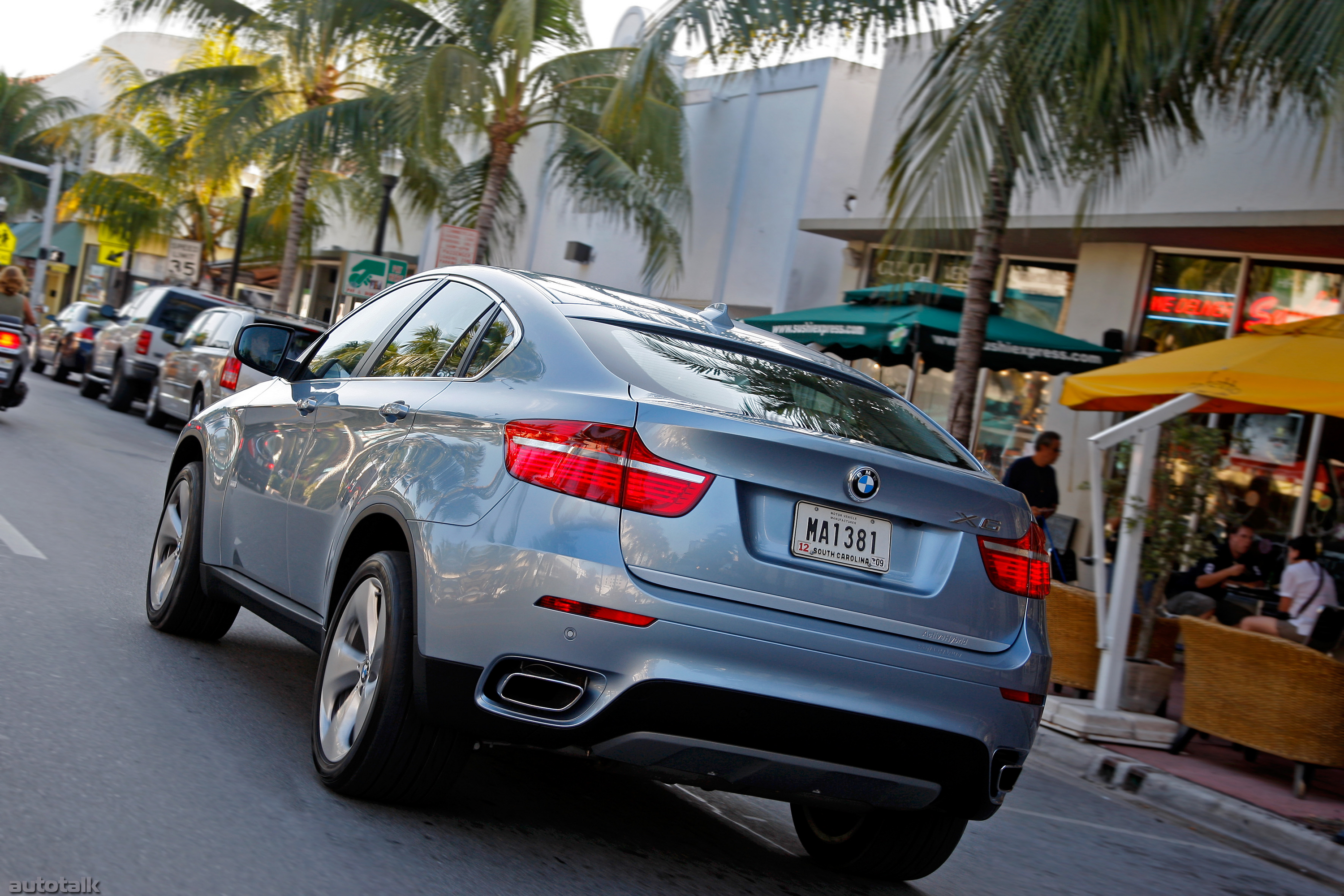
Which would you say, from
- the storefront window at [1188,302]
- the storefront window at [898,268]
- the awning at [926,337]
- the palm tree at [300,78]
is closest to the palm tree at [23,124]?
the palm tree at [300,78]

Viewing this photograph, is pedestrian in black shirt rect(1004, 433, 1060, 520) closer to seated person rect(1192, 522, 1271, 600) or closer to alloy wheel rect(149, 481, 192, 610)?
seated person rect(1192, 522, 1271, 600)

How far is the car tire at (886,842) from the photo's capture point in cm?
425

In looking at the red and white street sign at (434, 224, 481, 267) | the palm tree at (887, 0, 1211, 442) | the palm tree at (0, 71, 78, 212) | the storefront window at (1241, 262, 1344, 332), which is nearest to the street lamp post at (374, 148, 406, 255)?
the red and white street sign at (434, 224, 481, 267)

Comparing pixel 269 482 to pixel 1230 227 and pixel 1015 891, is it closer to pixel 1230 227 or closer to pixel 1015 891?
pixel 1015 891

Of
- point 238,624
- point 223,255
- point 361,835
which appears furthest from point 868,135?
point 223,255

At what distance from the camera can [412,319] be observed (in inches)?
194

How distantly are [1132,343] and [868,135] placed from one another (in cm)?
611

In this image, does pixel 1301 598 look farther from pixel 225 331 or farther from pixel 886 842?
pixel 225 331

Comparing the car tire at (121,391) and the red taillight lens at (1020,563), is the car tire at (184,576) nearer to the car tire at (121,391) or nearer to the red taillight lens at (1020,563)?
the red taillight lens at (1020,563)

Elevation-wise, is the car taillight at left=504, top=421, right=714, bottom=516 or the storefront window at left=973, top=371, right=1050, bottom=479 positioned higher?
the storefront window at left=973, top=371, right=1050, bottom=479

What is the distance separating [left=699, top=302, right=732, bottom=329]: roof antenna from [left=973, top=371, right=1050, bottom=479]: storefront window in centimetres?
1157

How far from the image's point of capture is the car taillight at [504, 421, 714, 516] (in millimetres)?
3434

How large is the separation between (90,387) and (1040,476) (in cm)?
1637

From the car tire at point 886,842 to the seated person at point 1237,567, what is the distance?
751 centimetres
